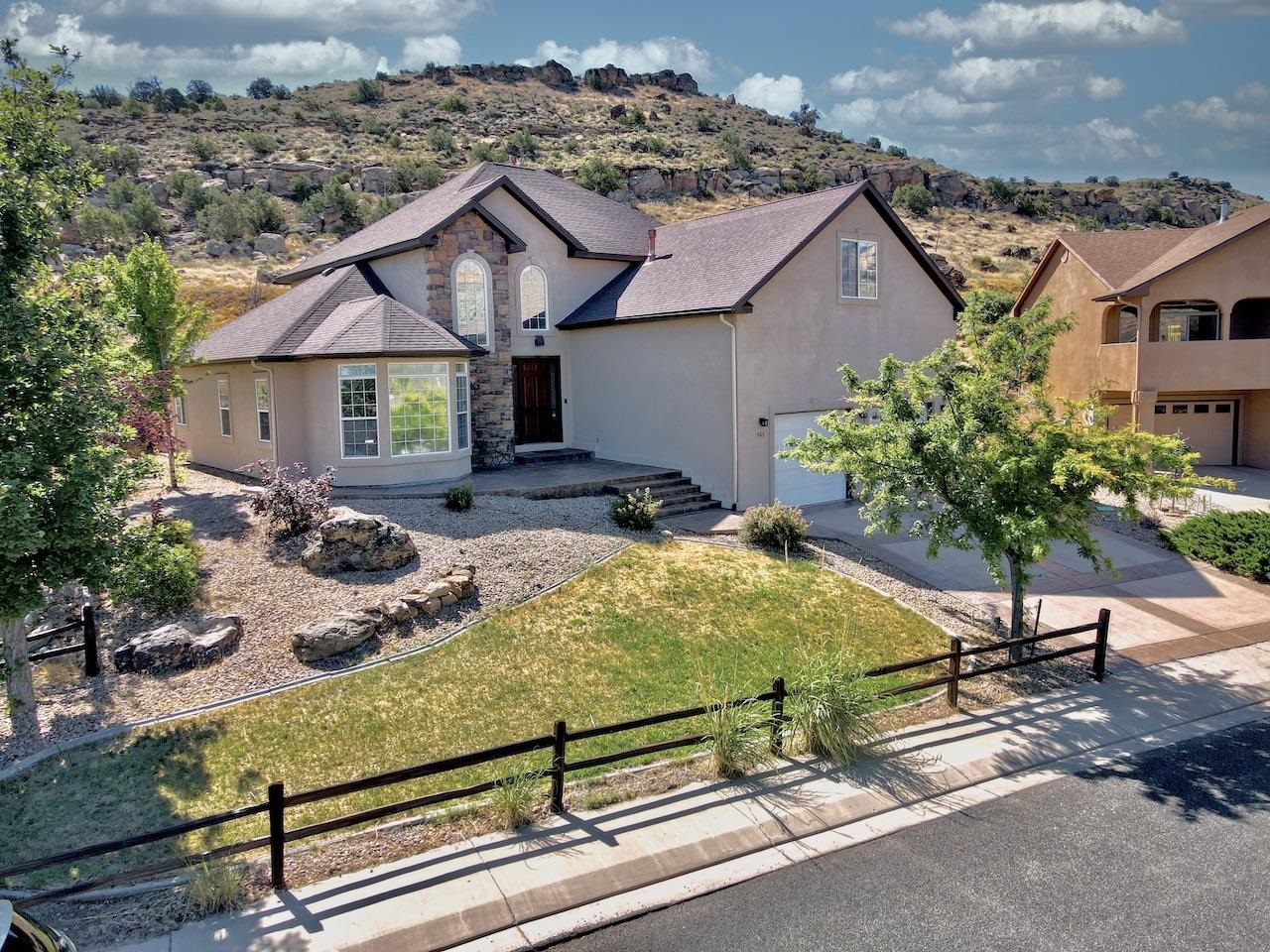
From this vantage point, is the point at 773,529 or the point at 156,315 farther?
the point at 156,315

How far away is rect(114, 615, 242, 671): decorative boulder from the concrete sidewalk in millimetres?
5041

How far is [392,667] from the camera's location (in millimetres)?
11016

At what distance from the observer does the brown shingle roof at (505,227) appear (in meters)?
21.7

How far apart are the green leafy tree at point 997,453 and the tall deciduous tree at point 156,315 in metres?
13.7

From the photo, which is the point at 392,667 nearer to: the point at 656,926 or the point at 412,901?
the point at 412,901

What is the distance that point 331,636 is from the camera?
11258 millimetres

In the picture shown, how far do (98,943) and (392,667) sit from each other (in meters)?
4.88

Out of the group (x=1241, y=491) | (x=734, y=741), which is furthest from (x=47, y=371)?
(x=1241, y=491)

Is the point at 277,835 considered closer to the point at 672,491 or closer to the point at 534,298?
the point at 672,491

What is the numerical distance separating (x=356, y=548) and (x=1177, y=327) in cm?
2677

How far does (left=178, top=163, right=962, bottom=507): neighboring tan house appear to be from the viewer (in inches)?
746

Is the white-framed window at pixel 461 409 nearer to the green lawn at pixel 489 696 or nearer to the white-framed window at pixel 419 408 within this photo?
the white-framed window at pixel 419 408

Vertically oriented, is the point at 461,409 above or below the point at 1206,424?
above

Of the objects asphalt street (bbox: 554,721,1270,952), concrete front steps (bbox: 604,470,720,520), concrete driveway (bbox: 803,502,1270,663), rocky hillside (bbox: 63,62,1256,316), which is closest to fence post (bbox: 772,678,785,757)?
asphalt street (bbox: 554,721,1270,952)
